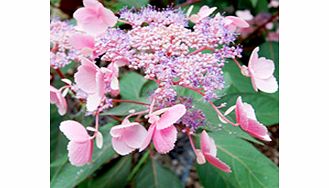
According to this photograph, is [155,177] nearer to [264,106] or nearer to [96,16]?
[264,106]

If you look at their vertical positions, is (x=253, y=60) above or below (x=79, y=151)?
above

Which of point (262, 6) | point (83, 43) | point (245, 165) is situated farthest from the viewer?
point (262, 6)

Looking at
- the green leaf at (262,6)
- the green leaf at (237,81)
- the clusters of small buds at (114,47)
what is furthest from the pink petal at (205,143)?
the green leaf at (262,6)

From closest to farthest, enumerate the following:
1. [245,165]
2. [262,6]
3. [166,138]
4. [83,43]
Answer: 1. [166,138]
2. [83,43]
3. [245,165]
4. [262,6]

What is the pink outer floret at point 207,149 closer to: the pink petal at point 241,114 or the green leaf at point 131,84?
the pink petal at point 241,114

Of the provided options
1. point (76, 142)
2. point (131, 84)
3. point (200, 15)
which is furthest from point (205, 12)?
point (131, 84)
